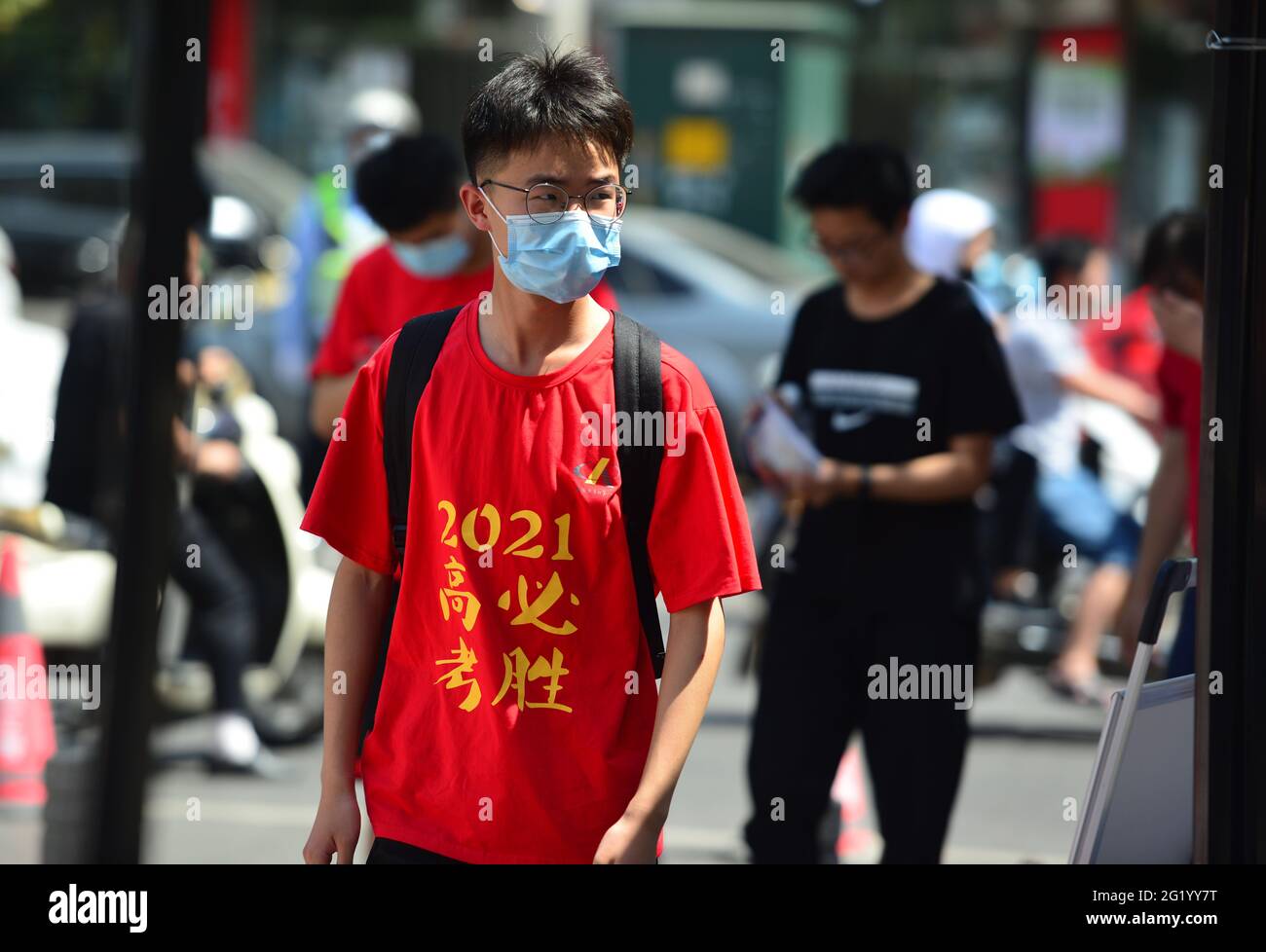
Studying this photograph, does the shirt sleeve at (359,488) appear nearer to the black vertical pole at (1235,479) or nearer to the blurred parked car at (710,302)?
the black vertical pole at (1235,479)

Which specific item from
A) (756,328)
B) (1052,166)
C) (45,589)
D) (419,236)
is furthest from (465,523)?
(1052,166)

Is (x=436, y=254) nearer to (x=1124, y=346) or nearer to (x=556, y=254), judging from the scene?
(x=556, y=254)

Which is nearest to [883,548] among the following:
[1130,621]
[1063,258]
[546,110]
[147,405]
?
[1130,621]

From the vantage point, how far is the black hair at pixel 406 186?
4254mm

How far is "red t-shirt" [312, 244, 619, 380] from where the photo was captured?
4.33 metres

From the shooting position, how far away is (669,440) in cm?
246

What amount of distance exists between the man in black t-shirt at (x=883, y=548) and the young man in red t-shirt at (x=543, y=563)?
1414 mm

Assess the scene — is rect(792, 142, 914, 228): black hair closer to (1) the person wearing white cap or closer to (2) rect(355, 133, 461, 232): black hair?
(2) rect(355, 133, 461, 232): black hair

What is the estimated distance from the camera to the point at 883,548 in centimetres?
393

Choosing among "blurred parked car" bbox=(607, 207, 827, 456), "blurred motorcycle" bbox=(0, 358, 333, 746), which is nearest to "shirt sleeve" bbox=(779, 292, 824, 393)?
"blurred motorcycle" bbox=(0, 358, 333, 746)

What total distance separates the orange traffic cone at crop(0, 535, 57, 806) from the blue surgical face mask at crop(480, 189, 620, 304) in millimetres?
3681

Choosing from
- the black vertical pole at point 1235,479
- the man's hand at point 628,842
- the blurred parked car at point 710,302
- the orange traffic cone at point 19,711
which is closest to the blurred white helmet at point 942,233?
the orange traffic cone at point 19,711

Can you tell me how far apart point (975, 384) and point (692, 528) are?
5.34 ft

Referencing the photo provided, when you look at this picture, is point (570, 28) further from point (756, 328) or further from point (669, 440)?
point (669, 440)
